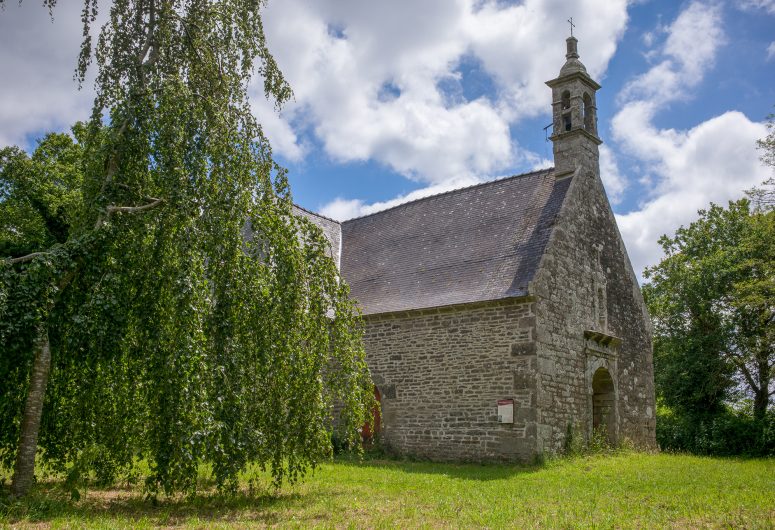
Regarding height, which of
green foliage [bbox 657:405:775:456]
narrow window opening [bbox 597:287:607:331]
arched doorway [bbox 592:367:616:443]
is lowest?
green foliage [bbox 657:405:775:456]

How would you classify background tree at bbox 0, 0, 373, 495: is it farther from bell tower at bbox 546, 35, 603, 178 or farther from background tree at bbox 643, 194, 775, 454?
background tree at bbox 643, 194, 775, 454

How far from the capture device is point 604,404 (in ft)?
52.4

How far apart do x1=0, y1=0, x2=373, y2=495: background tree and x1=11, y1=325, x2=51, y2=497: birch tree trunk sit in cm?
2

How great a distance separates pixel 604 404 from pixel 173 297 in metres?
12.3

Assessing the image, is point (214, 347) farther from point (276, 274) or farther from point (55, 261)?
point (55, 261)

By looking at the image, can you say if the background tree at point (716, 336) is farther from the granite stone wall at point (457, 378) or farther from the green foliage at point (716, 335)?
the granite stone wall at point (457, 378)

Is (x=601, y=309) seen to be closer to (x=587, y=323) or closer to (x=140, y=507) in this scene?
(x=587, y=323)

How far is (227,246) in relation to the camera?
731 cm

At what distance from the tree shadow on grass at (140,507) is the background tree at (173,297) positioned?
390 mm

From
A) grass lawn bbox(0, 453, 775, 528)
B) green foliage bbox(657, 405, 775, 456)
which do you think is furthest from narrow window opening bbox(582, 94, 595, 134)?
green foliage bbox(657, 405, 775, 456)

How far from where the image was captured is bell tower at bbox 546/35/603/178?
1603cm

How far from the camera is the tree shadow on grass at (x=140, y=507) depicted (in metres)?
6.65

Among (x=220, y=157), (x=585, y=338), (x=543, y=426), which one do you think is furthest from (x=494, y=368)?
(x=220, y=157)

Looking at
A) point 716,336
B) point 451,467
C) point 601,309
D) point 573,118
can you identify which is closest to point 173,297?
point 451,467
